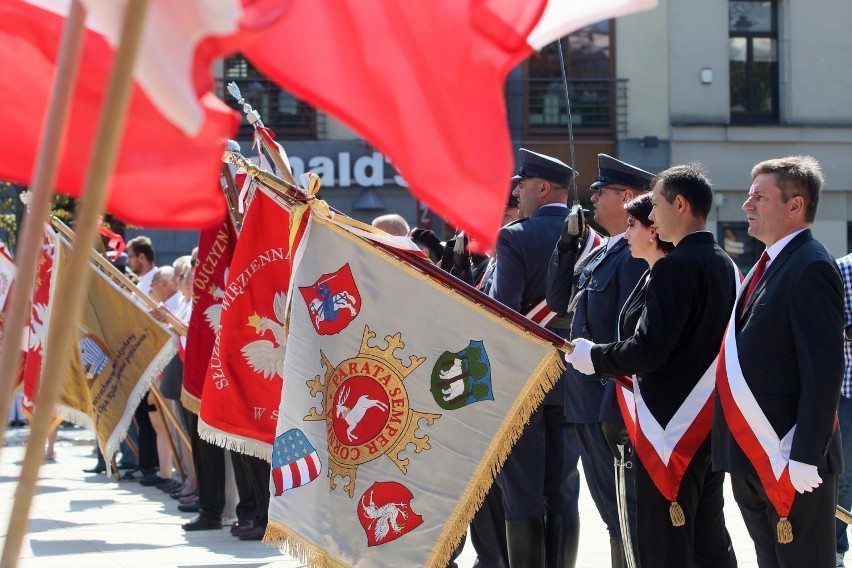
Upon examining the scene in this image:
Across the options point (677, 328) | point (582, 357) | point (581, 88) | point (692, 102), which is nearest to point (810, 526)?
point (677, 328)

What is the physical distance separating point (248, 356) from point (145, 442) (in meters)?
5.27

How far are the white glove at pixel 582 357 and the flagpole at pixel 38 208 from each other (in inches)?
128

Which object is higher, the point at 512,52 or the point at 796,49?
the point at 796,49

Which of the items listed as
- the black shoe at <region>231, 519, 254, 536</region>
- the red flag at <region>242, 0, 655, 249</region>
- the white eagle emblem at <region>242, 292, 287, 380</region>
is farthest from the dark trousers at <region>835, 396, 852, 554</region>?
the red flag at <region>242, 0, 655, 249</region>

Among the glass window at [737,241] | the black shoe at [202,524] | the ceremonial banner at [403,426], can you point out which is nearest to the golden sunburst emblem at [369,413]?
the ceremonial banner at [403,426]

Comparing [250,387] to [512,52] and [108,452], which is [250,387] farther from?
[512,52]

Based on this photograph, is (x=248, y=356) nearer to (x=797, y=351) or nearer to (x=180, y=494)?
(x=797, y=351)

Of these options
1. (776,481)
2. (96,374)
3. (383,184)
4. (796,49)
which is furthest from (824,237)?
(776,481)

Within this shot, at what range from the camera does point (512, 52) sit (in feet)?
9.14

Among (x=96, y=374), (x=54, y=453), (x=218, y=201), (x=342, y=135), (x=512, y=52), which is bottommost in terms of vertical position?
(x=54, y=453)

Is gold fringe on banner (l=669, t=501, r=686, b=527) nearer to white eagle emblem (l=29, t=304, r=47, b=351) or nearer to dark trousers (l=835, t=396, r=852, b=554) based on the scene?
dark trousers (l=835, t=396, r=852, b=554)

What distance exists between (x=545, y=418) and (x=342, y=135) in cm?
1771

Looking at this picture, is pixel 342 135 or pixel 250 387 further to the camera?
pixel 342 135

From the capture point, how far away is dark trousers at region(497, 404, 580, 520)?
606cm
